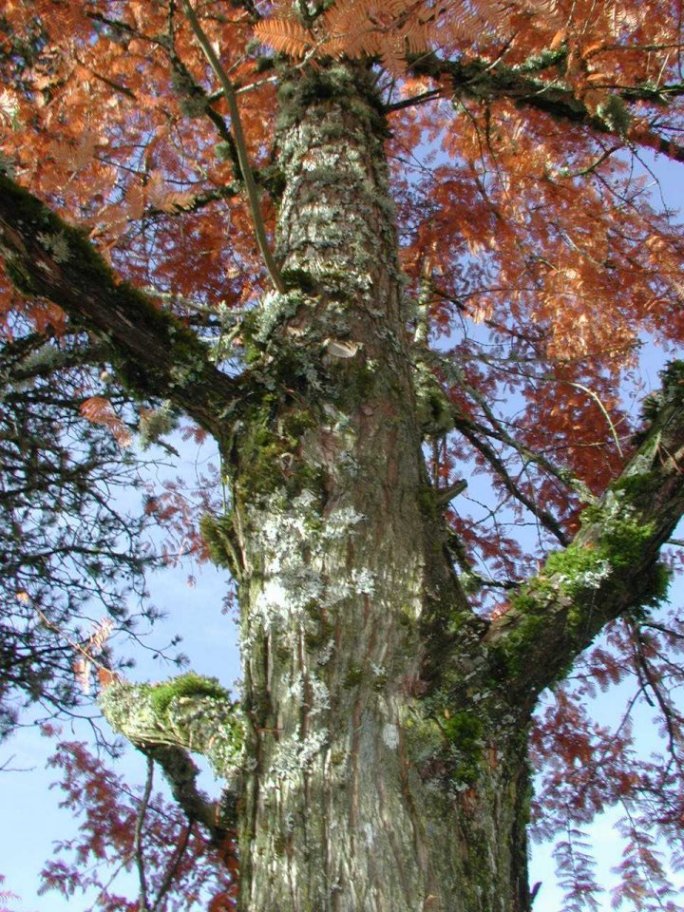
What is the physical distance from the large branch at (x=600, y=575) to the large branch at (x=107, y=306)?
922 millimetres

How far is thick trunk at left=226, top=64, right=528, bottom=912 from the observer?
140 cm

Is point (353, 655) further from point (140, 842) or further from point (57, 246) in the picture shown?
point (57, 246)

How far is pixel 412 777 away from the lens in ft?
4.82

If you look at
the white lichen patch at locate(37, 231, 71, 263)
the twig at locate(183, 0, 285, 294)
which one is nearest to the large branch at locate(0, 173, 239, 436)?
the white lichen patch at locate(37, 231, 71, 263)

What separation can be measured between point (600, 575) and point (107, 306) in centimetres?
139

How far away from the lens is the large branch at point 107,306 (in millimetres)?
1934

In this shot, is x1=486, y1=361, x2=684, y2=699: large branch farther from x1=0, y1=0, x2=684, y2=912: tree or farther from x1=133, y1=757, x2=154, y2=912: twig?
x1=133, y1=757, x2=154, y2=912: twig

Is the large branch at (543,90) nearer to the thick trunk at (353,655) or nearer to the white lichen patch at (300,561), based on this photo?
the thick trunk at (353,655)

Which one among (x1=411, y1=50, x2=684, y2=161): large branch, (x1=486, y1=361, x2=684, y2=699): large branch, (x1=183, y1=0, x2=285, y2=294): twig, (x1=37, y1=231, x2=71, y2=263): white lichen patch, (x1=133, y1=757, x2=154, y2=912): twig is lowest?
(x1=133, y1=757, x2=154, y2=912): twig

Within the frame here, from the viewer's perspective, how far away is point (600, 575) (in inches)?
67.2

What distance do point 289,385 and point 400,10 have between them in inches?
36.0

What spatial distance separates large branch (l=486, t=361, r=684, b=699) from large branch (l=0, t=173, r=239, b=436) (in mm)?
922

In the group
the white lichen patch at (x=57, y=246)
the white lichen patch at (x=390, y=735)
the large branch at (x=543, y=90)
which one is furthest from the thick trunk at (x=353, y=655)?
the large branch at (x=543, y=90)

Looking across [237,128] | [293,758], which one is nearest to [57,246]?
[237,128]
